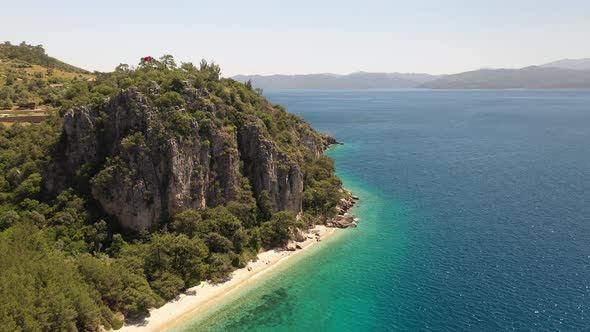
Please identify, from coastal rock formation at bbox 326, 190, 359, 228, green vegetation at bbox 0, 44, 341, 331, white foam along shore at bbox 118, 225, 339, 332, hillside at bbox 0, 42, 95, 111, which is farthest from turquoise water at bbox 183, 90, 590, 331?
hillside at bbox 0, 42, 95, 111

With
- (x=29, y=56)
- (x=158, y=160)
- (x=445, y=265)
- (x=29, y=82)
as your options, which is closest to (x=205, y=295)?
(x=158, y=160)

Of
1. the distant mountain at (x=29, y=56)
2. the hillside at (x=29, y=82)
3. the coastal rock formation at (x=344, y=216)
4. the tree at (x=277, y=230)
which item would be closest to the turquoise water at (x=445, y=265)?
the coastal rock formation at (x=344, y=216)

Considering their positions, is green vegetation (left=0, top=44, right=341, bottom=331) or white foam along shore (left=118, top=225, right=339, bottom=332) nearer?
green vegetation (left=0, top=44, right=341, bottom=331)

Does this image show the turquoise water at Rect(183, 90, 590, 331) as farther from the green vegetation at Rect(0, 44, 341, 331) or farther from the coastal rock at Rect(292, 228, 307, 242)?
Result: the green vegetation at Rect(0, 44, 341, 331)

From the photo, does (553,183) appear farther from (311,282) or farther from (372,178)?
(311,282)

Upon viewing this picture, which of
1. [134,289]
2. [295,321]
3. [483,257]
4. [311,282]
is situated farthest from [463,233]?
[134,289]

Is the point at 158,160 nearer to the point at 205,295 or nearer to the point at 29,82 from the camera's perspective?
the point at 205,295

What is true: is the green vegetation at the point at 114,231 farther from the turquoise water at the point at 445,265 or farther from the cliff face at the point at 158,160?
the turquoise water at the point at 445,265
